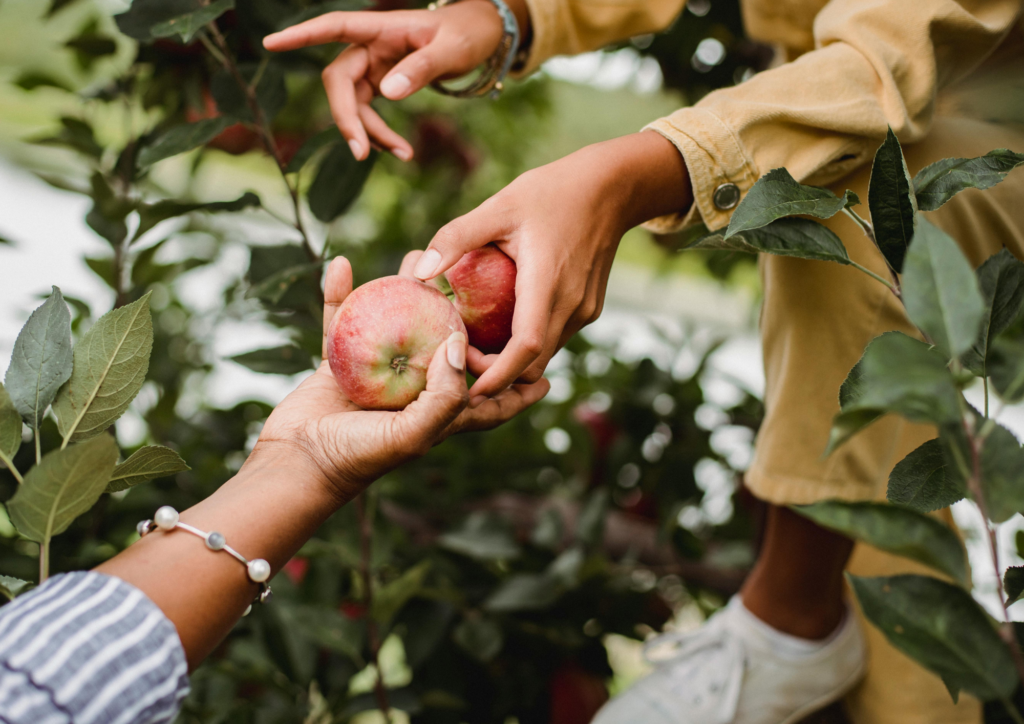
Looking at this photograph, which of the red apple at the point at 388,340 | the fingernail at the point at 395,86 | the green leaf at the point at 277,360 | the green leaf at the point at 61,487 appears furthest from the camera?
Result: the green leaf at the point at 277,360

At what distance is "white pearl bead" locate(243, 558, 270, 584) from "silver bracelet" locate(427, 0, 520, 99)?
70cm

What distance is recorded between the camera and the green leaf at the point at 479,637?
110 cm

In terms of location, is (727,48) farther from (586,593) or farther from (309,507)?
(309,507)

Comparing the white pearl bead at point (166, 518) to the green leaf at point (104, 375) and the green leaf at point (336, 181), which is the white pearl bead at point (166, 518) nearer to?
the green leaf at point (104, 375)

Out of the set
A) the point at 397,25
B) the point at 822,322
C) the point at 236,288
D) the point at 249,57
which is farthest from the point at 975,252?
the point at 236,288

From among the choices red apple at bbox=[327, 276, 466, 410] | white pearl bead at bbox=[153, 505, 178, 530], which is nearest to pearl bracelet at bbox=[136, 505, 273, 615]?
white pearl bead at bbox=[153, 505, 178, 530]

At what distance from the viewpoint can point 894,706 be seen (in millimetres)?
981

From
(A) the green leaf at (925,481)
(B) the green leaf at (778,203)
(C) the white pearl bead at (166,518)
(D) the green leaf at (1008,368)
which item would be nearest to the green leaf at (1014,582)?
(A) the green leaf at (925,481)

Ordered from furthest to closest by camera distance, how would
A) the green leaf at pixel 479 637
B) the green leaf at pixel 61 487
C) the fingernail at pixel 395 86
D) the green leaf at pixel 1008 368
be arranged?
1. the green leaf at pixel 479 637
2. the fingernail at pixel 395 86
3. the green leaf at pixel 61 487
4. the green leaf at pixel 1008 368

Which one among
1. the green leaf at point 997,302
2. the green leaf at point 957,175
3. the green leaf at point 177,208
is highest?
the green leaf at point 957,175

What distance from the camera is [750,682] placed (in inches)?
38.9

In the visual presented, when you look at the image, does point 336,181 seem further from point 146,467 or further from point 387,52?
point 146,467

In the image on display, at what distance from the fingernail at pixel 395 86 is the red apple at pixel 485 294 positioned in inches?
9.2

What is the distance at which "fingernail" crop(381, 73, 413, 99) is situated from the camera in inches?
33.2
